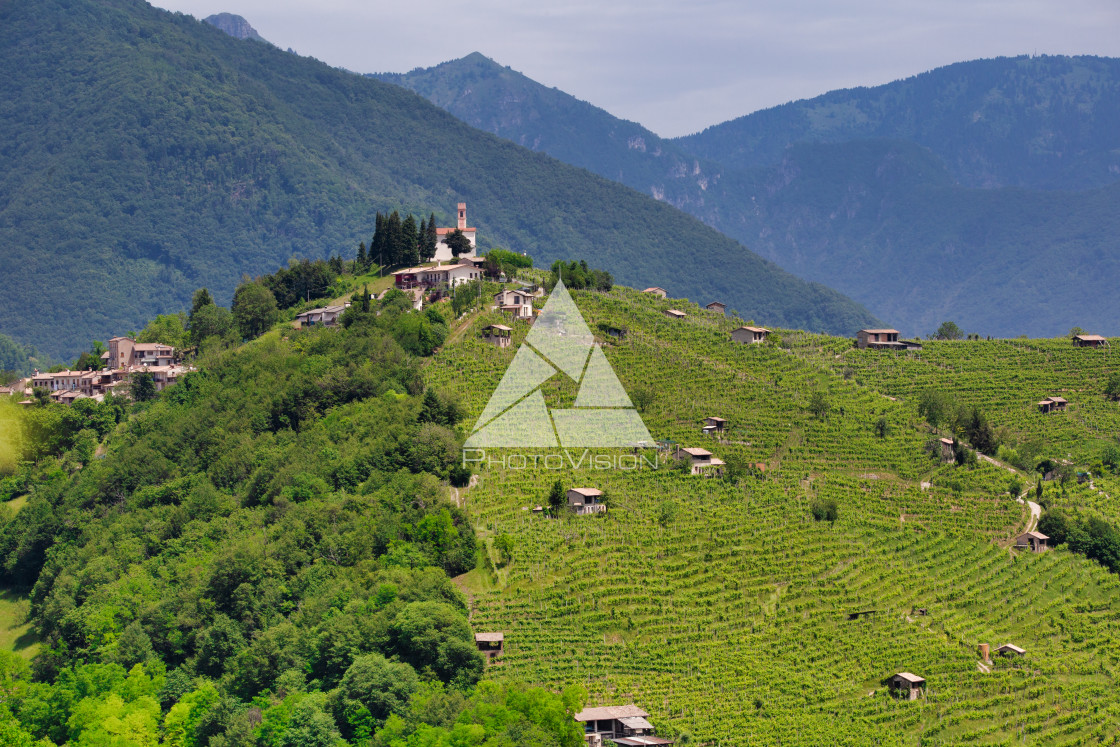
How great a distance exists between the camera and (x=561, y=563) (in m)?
52.8

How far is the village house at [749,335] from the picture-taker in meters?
76.8

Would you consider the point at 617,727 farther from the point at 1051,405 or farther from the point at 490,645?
the point at 1051,405

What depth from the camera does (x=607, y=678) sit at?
151 feet

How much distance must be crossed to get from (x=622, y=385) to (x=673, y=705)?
25.5 m

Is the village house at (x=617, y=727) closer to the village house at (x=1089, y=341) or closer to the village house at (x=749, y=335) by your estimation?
the village house at (x=749, y=335)

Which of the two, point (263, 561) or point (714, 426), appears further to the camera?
point (714, 426)

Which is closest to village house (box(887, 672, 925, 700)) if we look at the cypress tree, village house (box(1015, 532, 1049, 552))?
village house (box(1015, 532, 1049, 552))

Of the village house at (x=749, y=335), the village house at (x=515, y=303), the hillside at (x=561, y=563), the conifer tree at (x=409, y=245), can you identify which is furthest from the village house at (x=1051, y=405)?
the conifer tree at (x=409, y=245)

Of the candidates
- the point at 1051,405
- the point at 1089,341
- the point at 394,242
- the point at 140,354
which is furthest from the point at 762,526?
the point at 140,354

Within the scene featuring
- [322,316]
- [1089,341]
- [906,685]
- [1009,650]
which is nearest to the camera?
[906,685]

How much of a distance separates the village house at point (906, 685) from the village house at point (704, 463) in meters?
15.2

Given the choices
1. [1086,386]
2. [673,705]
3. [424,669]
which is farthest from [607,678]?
[1086,386]

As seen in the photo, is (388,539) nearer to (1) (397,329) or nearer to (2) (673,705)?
(2) (673,705)

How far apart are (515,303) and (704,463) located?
781 inches
